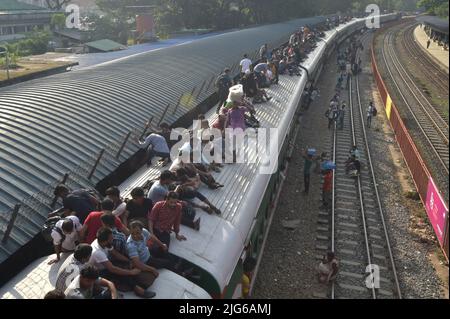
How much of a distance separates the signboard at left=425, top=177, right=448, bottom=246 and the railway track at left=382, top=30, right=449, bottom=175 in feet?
3.27

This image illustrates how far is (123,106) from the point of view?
563 inches

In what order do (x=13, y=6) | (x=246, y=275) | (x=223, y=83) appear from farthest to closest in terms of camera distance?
1. (x=13, y=6)
2. (x=223, y=83)
3. (x=246, y=275)

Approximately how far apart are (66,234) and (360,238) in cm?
930

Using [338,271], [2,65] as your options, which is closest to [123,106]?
[338,271]

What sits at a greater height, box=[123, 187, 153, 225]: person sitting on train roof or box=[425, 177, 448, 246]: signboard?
box=[123, 187, 153, 225]: person sitting on train roof

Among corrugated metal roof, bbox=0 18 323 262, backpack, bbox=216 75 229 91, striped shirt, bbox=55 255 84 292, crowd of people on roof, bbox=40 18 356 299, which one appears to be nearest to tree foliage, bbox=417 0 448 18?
crowd of people on roof, bbox=40 18 356 299

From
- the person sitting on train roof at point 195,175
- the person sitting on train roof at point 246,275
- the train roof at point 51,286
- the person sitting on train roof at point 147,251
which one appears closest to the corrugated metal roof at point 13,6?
the person sitting on train roof at point 195,175

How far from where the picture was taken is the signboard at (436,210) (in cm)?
1314

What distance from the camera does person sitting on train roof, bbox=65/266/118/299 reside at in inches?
231

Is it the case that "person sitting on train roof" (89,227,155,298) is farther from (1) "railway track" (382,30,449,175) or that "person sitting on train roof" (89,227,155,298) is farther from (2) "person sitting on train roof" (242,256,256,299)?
(1) "railway track" (382,30,449,175)

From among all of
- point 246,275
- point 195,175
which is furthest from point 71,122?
point 246,275

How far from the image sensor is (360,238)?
1402 centimetres

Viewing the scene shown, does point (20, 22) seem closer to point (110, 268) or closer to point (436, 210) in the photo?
point (436, 210)
